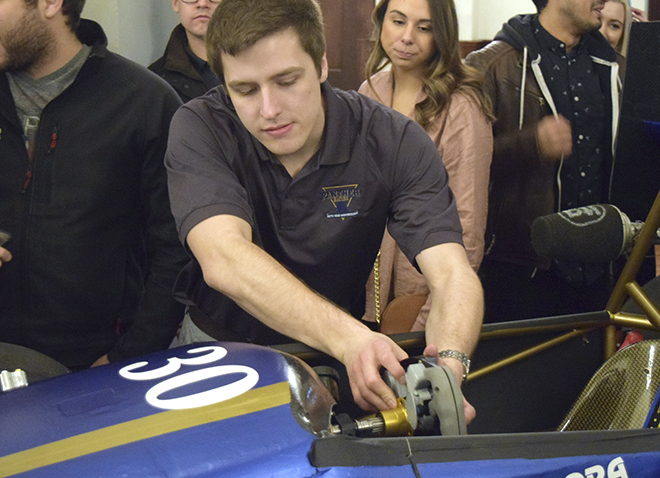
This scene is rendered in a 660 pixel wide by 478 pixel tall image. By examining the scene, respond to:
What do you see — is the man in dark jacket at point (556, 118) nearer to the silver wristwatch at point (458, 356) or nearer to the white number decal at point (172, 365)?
the silver wristwatch at point (458, 356)

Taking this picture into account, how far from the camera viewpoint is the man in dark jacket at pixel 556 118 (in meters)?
2.12

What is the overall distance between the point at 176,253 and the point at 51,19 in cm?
61

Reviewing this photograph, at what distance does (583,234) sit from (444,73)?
772 mm

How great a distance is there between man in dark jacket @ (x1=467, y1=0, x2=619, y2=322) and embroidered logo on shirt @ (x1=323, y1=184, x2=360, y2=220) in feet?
2.58

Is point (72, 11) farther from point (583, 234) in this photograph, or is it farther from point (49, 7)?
point (583, 234)

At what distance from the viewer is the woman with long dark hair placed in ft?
6.48

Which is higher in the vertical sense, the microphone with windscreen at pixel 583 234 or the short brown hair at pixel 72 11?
the short brown hair at pixel 72 11

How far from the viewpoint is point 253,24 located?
1312 millimetres

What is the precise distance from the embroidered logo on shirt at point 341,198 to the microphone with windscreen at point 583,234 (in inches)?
15.0

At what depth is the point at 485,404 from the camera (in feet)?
4.99

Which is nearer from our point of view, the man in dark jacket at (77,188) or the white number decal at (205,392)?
the white number decal at (205,392)

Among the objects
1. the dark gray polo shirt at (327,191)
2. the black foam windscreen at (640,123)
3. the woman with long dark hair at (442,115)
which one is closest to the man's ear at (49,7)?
the dark gray polo shirt at (327,191)

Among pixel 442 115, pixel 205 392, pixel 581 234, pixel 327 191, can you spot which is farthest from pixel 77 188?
pixel 581 234

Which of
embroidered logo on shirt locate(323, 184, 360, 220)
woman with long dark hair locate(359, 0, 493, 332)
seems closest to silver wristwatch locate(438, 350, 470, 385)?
embroidered logo on shirt locate(323, 184, 360, 220)
